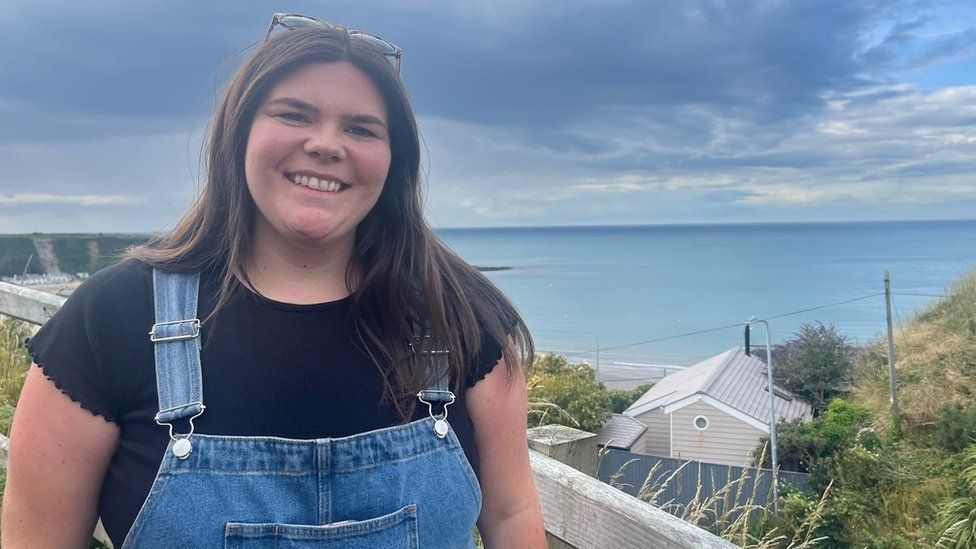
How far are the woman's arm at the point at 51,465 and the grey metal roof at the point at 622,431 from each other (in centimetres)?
2101

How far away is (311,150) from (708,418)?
2548 cm

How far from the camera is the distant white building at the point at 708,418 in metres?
24.8

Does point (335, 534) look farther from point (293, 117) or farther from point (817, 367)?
point (817, 367)

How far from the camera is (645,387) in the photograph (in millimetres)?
35219

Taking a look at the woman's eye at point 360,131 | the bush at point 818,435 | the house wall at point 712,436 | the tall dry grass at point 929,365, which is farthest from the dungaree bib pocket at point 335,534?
the house wall at point 712,436

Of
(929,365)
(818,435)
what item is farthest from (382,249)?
(818,435)

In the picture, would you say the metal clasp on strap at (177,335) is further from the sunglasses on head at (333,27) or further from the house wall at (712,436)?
the house wall at (712,436)

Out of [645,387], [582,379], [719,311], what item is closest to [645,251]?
[719,311]

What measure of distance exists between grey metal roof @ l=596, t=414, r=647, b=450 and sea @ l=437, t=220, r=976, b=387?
829 centimetres

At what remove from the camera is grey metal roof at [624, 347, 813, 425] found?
2564 centimetres

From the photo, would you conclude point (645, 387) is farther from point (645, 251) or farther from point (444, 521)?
point (645, 251)

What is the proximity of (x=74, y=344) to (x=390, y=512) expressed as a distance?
0.67m

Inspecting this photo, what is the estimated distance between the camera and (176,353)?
1.40 metres

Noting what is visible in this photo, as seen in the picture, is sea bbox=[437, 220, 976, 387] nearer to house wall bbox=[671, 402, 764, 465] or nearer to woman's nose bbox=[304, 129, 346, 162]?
house wall bbox=[671, 402, 764, 465]
